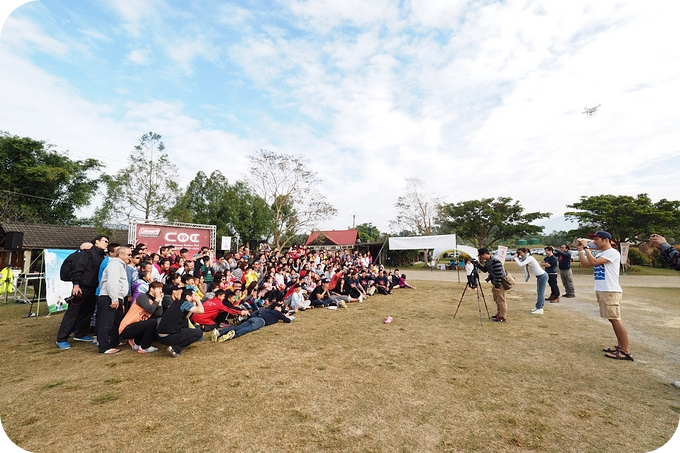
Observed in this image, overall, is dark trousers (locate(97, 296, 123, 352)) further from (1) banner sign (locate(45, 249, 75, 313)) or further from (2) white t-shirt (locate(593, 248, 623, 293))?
(2) white t-shirt (locate(593, 248, 623, 293))

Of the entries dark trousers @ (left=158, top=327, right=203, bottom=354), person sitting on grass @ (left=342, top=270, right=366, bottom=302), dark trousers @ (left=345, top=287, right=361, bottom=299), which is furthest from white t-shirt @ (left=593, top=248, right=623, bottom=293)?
dark trousers @ (left=345, top=287, right=361, bottom=299)

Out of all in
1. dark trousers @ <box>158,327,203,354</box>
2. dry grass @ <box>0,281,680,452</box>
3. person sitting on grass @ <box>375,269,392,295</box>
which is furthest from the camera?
person sitting on grass @ <box>375,269,392,295</box>

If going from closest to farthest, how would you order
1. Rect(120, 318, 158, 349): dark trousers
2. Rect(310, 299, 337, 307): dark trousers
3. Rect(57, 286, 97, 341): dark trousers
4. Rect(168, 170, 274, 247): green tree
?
Rect(120, 318, 158, 349): dark trousers < Rect(57, 286, 97, 341): dark trousers < Rect(310, 299, 337, 307): dark trousers < Rect(168, 170, 274, 247): green tree

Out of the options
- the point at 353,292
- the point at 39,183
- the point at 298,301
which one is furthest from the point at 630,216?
the point at 39,183

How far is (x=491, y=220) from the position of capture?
94.0 feet

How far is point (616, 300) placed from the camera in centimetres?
431

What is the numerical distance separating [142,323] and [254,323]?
6.87 ft

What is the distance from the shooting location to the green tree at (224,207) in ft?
88.0

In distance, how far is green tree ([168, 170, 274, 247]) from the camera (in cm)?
2681

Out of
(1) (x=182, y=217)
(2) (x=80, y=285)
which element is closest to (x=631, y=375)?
(2) (x=80, y=285)

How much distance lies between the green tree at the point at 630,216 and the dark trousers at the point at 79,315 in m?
28.9

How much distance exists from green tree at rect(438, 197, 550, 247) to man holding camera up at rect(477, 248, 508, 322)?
2449 centimetres

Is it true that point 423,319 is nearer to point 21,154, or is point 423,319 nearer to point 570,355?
point 570,355

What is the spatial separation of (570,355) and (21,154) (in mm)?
36361
